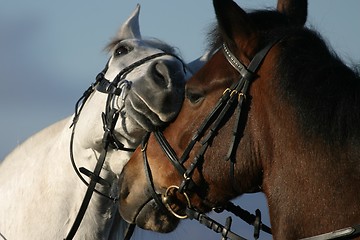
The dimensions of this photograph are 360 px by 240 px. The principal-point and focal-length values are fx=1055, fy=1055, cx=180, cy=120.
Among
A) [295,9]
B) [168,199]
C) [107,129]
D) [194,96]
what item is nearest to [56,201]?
[107,129]

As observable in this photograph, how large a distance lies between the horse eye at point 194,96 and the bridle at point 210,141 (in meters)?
0.17

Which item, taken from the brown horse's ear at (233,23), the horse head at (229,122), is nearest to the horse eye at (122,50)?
the horse head at (229,122)

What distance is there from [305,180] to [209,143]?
769 millimetres

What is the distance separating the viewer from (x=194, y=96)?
709cm

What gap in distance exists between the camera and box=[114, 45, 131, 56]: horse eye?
9.16 m

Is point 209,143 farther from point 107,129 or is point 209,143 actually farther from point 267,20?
point 107,129

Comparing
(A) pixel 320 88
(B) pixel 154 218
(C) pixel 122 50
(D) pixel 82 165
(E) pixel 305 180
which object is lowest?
(D) pixel 82 165

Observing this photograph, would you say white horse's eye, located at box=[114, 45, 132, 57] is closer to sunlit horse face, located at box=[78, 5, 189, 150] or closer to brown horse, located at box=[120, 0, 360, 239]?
sunlit horse face, located at box=[78, 5, 189, 150]

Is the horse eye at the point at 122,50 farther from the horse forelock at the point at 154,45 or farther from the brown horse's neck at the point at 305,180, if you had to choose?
the brown horse's neck at the point at 305,180

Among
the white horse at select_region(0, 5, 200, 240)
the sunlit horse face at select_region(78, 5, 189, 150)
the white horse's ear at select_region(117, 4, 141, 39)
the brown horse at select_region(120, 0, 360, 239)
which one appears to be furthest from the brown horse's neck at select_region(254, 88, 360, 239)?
the white horse's ear at select_region(117, 4, 141, 39)

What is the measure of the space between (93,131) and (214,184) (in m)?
2.22

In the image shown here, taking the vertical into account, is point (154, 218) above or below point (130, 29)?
below

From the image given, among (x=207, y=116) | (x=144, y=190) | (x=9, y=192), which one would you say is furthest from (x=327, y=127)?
(x=9, y=192)

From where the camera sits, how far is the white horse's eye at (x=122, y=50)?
916cm
